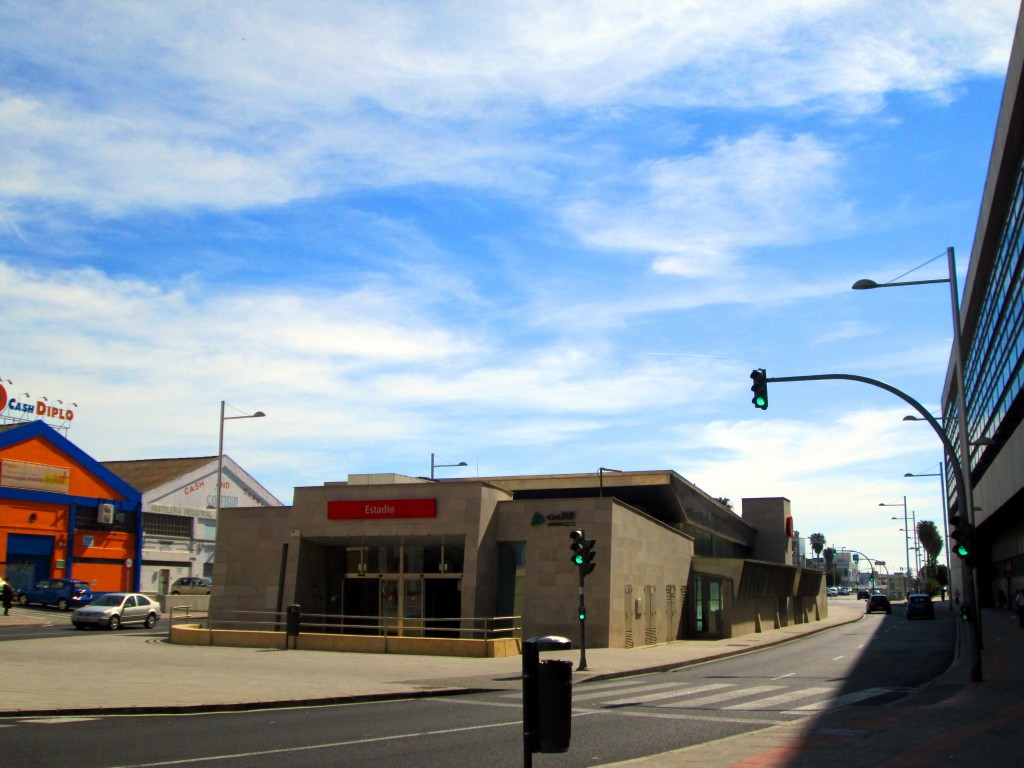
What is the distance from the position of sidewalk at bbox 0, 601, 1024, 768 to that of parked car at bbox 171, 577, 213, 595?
2206 centimetres

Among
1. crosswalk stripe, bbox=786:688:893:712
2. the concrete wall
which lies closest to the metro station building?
crosswalk stripe, bbox=786:688:893:712

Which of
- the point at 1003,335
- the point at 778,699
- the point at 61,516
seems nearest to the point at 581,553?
the point at 778,699

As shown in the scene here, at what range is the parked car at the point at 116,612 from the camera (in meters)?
37.1

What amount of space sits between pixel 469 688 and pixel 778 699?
599cm

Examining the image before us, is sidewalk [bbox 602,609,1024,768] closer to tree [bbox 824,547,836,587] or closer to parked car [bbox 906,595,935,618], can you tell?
parked car [bbox 906,595,935,618]

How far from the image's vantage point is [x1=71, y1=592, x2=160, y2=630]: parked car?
37125 millimetres

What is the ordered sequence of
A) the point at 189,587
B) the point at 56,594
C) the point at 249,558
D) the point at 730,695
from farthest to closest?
the point at 189,587, the point at 56,594, the point at 249,558, the point at 730,695

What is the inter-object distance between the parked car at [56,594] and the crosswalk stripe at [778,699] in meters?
39.0

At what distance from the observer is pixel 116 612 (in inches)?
1499

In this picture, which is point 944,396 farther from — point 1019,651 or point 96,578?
point 96,578

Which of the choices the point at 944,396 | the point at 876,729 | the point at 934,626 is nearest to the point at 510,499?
the point at 876,729

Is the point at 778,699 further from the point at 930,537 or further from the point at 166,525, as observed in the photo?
the point at 930,537

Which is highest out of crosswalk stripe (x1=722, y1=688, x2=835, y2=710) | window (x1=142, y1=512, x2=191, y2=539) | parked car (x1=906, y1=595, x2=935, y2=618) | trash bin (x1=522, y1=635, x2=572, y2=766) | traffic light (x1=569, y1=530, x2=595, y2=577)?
window (x1=142, y1=512, x2=191, y2=539)

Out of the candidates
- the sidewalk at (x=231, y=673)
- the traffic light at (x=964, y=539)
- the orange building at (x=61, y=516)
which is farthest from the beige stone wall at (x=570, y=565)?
the orange building at (x=61, y=516)
